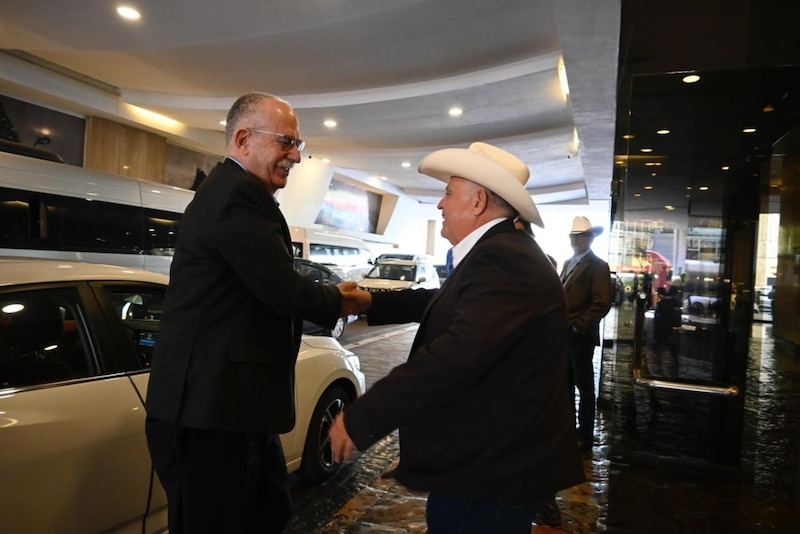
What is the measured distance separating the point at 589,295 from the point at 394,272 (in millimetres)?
11035

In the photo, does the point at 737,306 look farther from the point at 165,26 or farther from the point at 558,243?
the point at 558,243

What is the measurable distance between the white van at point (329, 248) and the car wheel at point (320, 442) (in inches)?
446

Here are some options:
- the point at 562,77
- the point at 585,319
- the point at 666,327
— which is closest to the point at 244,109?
the point at 666,327

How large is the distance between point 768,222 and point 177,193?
985 centimetres

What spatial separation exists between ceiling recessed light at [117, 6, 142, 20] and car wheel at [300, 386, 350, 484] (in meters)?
6.45

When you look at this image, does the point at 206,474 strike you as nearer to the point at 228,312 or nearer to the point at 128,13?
the point at 228,312

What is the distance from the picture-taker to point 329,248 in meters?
17.7

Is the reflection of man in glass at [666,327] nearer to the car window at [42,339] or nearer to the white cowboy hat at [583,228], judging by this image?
the white cowboy hat at [583,228]

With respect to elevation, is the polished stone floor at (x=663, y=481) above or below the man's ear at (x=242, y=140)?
below

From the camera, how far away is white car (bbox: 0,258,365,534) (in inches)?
76.9

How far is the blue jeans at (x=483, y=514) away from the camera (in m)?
1.55

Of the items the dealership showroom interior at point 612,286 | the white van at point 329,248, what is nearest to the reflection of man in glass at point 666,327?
the dealership showroom interior at point 612,286

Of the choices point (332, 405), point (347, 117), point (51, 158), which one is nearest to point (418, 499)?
point (332, 405)

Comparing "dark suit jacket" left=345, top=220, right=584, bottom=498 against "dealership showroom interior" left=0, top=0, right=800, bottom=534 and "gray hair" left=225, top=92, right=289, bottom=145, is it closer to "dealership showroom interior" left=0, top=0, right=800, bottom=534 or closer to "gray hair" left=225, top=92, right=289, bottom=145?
"dealership showroom interior" left=0, top=0, right=800, bottom=534
